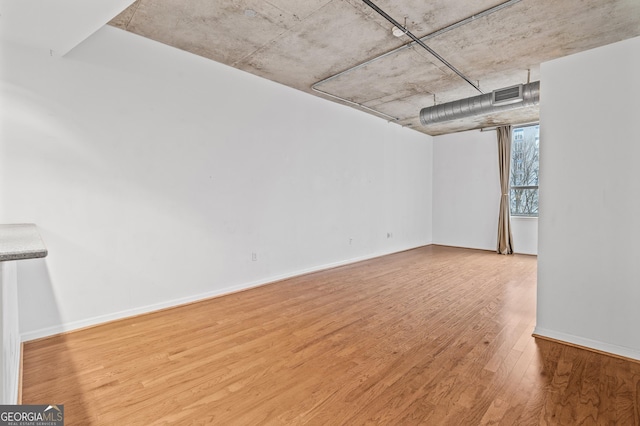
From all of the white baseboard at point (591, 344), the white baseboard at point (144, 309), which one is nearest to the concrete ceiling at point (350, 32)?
the white baseboard at point (144, 309)

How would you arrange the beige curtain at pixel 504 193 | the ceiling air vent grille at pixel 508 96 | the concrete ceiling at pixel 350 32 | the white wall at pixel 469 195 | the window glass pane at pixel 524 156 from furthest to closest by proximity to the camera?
the white wall at pixel 469 195
the beige curtain at pixel 504 193
the window glass pane at pixel 524 156
the ceiling air vent grille at pixel 508 96
the concrete ceiling at pixel 350 32

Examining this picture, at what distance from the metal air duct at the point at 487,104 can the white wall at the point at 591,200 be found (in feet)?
4.81

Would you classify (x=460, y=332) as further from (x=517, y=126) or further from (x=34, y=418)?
(x=517, y=126)

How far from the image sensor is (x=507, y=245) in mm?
7152

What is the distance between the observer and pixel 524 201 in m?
7.21

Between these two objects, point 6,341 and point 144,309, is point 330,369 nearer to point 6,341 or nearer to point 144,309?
point 6,341

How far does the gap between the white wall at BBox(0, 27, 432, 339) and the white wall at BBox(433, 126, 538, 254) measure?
4360 mm

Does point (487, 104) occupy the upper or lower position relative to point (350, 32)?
lower

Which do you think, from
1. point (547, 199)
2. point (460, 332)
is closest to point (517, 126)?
point (547, 199)

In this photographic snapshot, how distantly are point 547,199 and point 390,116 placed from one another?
4361 millimetres

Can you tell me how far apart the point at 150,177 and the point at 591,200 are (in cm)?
435

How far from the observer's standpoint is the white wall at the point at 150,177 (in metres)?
2.75

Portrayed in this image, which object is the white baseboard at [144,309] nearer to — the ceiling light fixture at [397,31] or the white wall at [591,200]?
the white wall at [591,200]

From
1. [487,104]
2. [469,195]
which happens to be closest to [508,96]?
[487,104]
